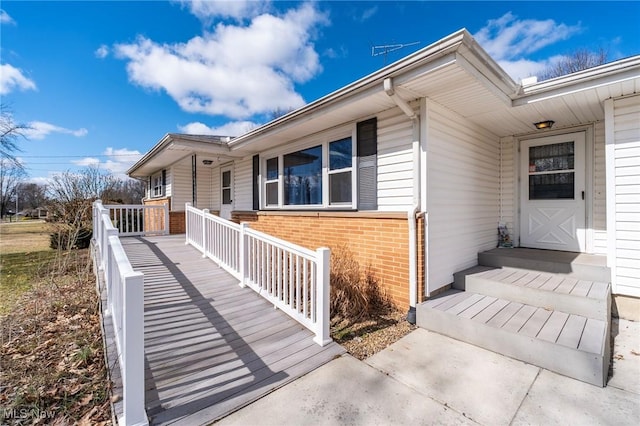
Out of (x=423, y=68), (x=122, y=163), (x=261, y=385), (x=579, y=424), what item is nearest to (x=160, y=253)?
(x=261, y=385)

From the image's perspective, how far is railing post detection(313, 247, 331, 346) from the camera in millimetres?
3061

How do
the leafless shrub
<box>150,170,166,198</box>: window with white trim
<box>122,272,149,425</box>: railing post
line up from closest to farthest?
<box>122,272,149,425</box>: railing post, the leafless shrub, <box>150,170,166,198</box>: window with white trim

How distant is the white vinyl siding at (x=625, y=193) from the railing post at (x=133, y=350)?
5616 millimetres

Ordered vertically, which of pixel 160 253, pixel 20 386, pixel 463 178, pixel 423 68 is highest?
pixel 423 68

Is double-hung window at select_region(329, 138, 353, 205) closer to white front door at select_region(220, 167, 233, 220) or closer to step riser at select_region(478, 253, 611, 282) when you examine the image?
step riser at select_region(478, 253, 611, 282)

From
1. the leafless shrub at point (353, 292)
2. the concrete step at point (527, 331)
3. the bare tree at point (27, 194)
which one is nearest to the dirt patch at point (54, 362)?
the leafless shrub at point (353, 292)

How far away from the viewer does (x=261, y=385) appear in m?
2.38

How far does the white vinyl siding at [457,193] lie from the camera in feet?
13.3

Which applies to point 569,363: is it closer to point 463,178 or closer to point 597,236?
point 463,178

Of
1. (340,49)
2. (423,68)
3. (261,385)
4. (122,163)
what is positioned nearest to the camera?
(261,385)

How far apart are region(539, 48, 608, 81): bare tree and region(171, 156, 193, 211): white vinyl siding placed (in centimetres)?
1741

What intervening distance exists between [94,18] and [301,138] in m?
5.28

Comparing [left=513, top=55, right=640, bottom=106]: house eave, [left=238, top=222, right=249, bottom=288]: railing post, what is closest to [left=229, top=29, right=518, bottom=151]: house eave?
[left=513, top=55, right=640, bottom=106]: house eave

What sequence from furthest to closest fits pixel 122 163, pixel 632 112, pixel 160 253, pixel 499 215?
1. pixel 122 163
2. pixel 160 253
3. pixel 499 215
4. pixel 632 112
